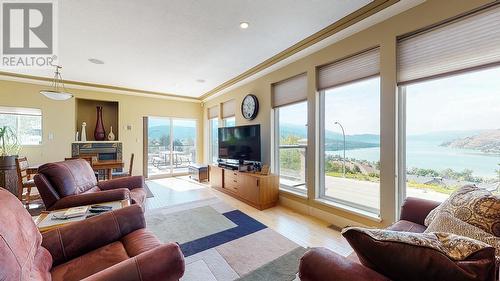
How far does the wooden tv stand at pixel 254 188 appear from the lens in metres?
3.54

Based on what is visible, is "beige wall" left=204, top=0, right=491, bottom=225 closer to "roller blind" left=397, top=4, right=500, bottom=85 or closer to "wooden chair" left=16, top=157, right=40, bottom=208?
"roller blind" left=397, top=4, right=500, bottom=85

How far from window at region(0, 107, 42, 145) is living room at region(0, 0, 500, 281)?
0.03 meters

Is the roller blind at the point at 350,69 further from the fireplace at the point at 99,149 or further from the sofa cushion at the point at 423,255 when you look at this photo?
the fireplace at the point at 99,149

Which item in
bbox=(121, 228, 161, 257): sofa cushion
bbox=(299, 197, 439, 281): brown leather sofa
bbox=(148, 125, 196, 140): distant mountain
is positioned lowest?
bbox=(121, 228, 161, 257): sofa cushion

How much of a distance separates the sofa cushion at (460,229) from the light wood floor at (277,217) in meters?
1.02

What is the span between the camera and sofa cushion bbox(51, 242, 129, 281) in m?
1.15

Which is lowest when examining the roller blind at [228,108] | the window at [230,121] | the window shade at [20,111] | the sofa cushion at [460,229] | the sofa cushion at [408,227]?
the sofa cushion at [408,227]

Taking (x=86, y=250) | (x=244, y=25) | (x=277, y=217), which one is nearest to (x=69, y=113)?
(x=244, y=25)

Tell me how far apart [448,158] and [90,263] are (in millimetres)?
3088

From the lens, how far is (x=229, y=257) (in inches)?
82.5

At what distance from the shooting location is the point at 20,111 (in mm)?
4629

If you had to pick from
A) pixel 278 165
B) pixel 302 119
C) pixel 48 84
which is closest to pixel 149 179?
pixel 48 84

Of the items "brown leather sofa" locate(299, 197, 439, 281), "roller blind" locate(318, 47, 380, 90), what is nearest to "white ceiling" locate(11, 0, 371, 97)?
"roller blind" locate(318, 47, 380, 90)

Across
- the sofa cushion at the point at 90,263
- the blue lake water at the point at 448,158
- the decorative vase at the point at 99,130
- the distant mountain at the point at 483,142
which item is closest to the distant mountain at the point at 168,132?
the decorative vase at the point at 99,130
